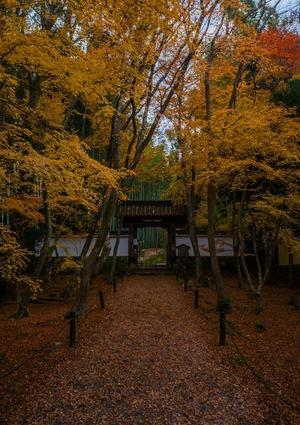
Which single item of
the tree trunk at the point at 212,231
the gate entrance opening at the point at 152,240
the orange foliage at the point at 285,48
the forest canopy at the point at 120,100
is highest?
the orange foliage at the point at 285,48

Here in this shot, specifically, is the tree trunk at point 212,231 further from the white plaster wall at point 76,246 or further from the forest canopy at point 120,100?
the white plaster wall at point 76,246

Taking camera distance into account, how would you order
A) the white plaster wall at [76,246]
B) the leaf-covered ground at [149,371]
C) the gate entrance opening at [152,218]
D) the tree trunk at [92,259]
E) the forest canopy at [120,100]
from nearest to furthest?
the leaf-covered ground at [149,371]
the forest canopy at [120,100]
the tree trunk at [92,259]
the white plaster wall at [76,246]
the gate entrance opening at [152,218]

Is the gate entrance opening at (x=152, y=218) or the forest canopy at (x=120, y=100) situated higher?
the forest canopy at (x=120, y=100)

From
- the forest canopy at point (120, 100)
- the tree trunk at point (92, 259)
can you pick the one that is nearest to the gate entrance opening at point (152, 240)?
the forest canopy at point (120, 100)

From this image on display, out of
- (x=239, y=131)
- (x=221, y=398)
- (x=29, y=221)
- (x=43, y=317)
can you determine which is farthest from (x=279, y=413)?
(x=29, y=221)

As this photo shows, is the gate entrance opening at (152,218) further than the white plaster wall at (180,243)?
Yes

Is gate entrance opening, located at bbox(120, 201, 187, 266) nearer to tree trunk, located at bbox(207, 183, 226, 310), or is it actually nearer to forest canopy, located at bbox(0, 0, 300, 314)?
forest canopy, located at bbox(0, 0, 300, 314)

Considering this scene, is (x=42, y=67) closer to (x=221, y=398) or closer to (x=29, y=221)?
(x=221, y=398)

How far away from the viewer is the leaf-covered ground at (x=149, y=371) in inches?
174

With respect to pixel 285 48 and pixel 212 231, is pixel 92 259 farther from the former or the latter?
pixel 285 48

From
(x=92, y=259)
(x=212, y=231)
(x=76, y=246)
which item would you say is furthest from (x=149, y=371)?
(x=76, y=246)

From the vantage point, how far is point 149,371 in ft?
19.0

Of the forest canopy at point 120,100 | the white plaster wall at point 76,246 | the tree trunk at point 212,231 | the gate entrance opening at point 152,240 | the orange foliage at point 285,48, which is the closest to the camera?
the forest canopy at point 120,100

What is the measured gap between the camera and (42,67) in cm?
573
